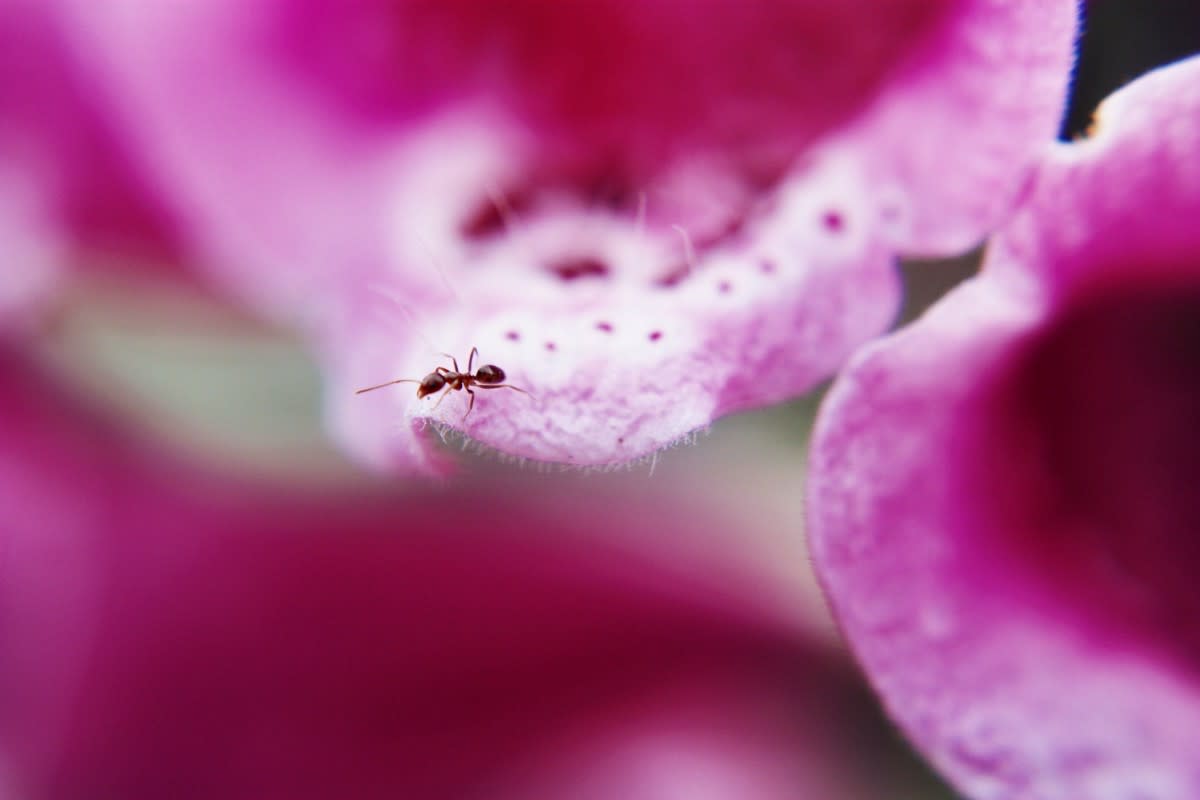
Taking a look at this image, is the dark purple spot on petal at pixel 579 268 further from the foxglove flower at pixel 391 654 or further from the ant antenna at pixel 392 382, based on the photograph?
the foxglove flower at pixel 391 654

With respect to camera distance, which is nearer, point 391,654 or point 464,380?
point 464,380

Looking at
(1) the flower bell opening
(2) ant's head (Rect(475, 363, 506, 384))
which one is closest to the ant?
(2) ant's head (Rect(475, 363, 506, 384))

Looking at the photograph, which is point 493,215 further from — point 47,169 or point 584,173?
point 47,169

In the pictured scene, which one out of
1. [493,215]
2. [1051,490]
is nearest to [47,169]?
[493,215]

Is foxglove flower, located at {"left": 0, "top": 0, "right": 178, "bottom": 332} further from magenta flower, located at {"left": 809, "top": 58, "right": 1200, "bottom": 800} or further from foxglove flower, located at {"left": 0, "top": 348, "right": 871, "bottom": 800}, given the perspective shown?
magenta flower, located at {"left": 809, "top": 58, "right": 1200, "bottom": 800}

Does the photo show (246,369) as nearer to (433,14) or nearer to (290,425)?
(290,425)

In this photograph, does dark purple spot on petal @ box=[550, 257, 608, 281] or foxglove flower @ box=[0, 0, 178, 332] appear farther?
foxglove flower @ box=[0, 0, 178, 332]

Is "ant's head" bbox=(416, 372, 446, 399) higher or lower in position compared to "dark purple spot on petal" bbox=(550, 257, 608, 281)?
lower
